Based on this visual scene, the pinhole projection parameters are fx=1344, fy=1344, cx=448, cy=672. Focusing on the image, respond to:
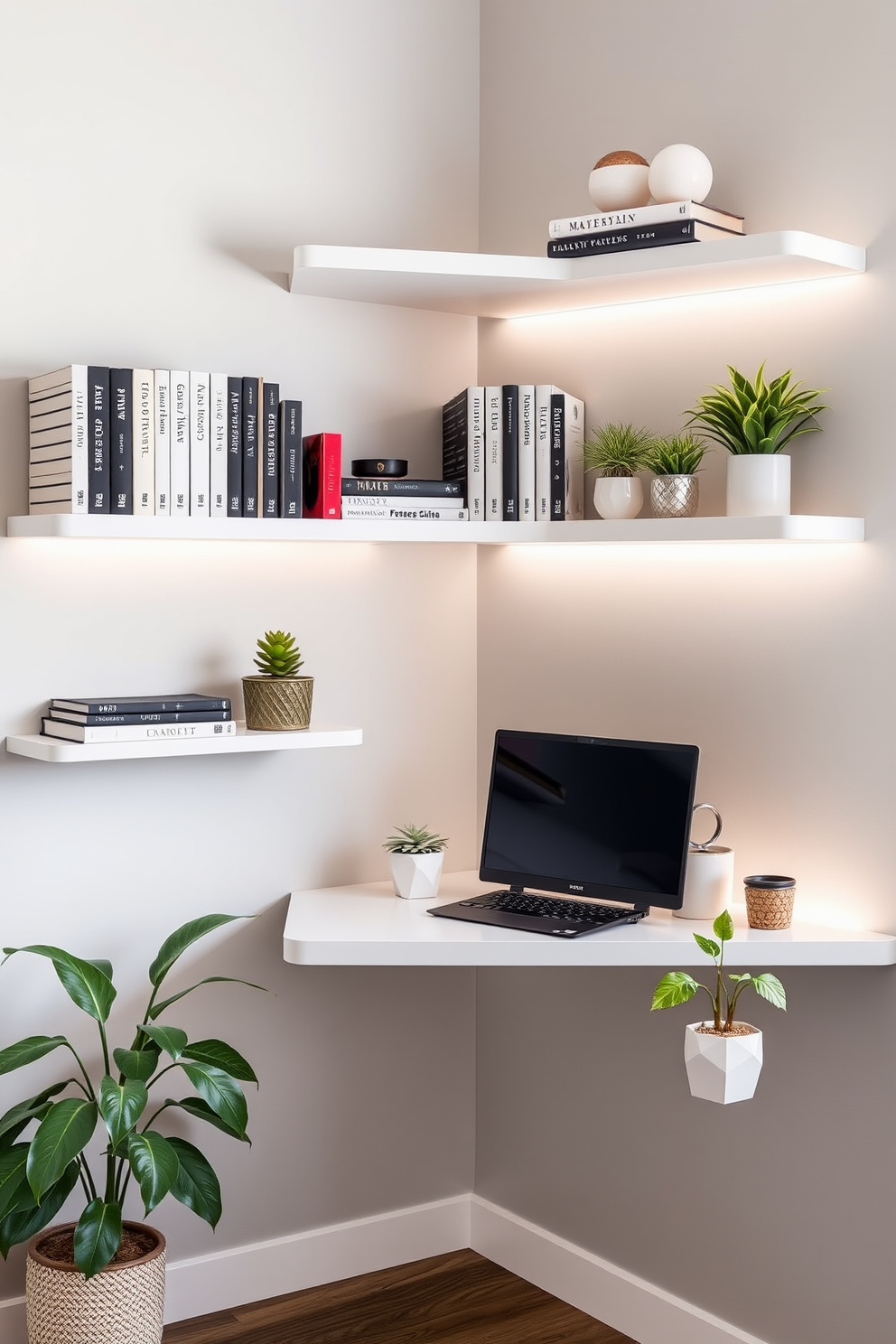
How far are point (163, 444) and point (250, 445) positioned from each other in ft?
0.55

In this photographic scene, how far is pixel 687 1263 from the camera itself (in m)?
2.51

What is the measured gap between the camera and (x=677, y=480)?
2.37 metres

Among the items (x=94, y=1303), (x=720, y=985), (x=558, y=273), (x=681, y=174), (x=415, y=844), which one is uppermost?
(x=681, y=174)

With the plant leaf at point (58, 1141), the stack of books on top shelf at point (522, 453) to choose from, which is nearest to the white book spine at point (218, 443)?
the stack of books on top shelf at point (522, 453)

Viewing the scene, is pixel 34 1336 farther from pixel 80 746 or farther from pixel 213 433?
pixel 213 433

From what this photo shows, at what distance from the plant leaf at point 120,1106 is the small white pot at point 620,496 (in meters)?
1.30

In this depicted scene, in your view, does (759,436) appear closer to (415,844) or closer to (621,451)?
(621,451)

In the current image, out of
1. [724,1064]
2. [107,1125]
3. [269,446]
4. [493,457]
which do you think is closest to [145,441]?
[269,446]

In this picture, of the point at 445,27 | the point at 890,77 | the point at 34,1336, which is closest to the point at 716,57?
the point at 890,77

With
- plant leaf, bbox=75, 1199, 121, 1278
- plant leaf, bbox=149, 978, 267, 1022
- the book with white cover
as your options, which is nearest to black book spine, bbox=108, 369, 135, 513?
the book with white cover

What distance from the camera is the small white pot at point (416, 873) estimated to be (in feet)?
8.66

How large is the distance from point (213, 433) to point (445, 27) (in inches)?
45.7

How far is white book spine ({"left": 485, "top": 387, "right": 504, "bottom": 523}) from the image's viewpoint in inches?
104

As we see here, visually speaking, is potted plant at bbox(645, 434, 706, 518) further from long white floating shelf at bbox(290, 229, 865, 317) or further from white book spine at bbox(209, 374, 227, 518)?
→ white book spine at bbox(209, 374, 227, 518)
